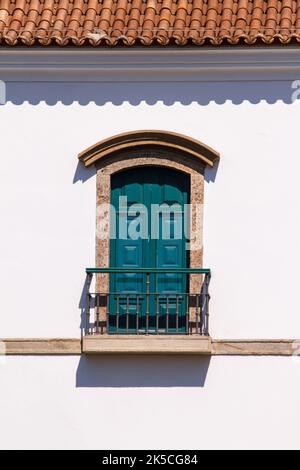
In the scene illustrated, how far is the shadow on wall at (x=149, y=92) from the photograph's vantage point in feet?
61.4

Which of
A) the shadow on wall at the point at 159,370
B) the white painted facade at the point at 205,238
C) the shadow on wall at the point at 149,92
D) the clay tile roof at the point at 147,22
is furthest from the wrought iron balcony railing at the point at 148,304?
the clay tile roof at the point at 147,22

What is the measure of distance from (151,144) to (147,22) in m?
1.32

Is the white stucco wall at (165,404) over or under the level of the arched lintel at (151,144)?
under

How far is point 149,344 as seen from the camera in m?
18.3

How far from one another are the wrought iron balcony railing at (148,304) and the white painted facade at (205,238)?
145mm

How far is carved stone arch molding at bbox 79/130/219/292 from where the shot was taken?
18.6 meters

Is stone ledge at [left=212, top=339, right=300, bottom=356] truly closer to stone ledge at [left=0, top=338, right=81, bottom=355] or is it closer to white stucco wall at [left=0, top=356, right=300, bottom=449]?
white stucco wall at [left=0, top=356, right=300, bottom=449]

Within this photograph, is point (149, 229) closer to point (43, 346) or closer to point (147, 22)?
point (43, 346)

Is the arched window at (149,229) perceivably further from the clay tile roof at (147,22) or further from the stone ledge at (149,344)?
the clay tile roof at (147,22)

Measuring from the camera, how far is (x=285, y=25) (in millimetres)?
18734

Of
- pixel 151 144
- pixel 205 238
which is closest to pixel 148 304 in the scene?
pixel 205 238

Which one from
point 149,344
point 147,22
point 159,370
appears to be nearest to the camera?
point 149,344

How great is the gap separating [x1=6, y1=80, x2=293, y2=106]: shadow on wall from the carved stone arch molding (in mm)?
417
